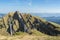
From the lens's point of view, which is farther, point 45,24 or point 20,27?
point 20,27

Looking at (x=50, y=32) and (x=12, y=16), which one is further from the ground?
(x=12, y=16)

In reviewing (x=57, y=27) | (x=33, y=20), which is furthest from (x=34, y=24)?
(x=57, y=27)

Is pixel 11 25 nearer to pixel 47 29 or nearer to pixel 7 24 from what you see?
pixel 7 24

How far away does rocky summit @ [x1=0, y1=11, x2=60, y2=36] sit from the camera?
44.5m

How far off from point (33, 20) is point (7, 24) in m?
8.20

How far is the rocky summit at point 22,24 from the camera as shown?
146 ft

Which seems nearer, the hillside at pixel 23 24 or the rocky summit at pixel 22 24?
the hillside at pixel 23 24

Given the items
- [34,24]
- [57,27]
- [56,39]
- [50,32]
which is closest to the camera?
[56,39]

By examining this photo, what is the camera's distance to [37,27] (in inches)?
1794

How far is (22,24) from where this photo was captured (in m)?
48.3

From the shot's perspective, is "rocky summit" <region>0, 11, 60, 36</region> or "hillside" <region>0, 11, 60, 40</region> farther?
"rocky summit" <region>0, 11, 60, 36</region>

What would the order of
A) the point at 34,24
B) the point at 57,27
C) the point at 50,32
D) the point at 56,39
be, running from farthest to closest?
the point at 34,24 < the point at 50,32 < the point at 57,27 < the point at 56,39

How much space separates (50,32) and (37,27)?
4.44 metres

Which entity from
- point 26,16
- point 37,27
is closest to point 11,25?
point 26,16
